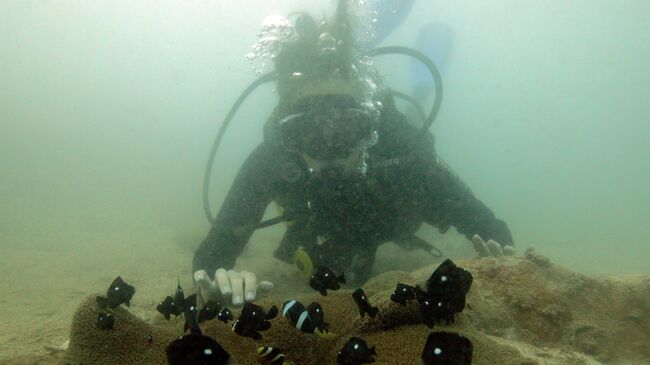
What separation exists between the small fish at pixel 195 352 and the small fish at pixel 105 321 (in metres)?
1.45

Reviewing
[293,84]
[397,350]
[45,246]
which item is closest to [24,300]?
[293,84]

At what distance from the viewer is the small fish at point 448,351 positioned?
1569 mm

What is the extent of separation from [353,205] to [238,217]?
5.80 feet

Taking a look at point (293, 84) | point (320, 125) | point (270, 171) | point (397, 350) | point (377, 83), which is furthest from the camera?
point (377, 83)

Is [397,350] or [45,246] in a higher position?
[397,350]

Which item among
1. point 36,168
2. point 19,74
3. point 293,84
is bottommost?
point 36,168

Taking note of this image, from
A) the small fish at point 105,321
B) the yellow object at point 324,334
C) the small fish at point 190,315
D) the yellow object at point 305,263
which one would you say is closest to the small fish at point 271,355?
the yellow object at point 324,334

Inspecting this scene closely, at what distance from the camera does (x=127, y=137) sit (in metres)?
122

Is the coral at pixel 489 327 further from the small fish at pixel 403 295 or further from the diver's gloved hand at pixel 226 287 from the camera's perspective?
the diver's gloved hand at pixel 226 287

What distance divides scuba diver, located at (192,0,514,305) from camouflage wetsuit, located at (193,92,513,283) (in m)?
0.01

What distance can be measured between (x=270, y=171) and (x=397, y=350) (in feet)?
14.6

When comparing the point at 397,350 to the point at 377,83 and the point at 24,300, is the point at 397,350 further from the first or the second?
the point at 24,300

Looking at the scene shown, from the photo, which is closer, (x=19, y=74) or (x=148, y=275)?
(x=148, y=275)

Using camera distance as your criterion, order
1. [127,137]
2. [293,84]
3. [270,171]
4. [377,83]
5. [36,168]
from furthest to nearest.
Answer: [127,137] < [36,168] < [377,83] < [293,84] < [270,171]
